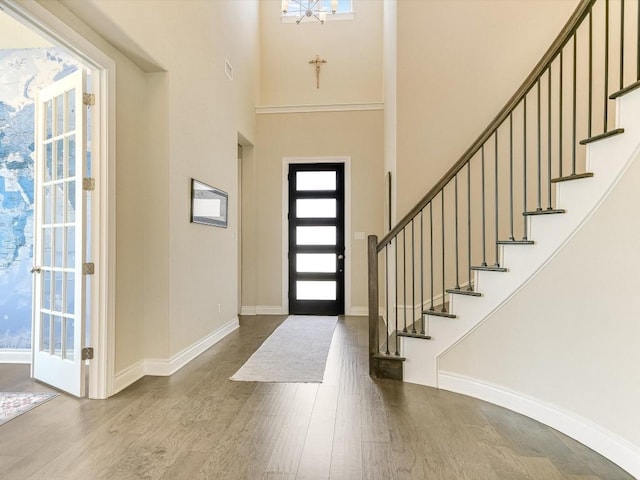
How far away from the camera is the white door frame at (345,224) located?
21.4ft

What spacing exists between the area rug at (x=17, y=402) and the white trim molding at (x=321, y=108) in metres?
5.05

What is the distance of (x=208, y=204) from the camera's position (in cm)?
438

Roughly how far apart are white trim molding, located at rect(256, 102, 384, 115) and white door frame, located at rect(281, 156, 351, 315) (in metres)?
0.79

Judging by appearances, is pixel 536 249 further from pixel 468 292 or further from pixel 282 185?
pixel 282 185

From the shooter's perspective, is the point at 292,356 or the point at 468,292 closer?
the point at 468,292

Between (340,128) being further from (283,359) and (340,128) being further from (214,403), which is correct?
(214,403)

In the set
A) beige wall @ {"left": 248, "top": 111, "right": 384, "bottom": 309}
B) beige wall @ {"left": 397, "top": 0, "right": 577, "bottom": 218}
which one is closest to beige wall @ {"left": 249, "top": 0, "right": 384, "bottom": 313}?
beige wall @ {"left": 248, "top": 111, "right": 384, "bottom": 309}

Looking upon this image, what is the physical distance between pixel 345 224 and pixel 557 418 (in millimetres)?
4465

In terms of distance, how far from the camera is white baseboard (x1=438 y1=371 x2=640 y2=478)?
1997mm

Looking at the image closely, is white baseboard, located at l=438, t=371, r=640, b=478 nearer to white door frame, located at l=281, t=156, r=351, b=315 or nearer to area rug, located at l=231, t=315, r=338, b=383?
area rug, located at l=231, t=315, r=338, b=383

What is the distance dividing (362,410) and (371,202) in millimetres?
4198

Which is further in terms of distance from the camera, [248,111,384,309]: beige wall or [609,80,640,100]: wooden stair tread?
[248,111,384,309]: beige wall

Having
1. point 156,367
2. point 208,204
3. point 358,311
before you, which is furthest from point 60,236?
point 358,311

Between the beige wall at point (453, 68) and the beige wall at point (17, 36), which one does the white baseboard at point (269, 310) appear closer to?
the beige wall at point (453, 68)
